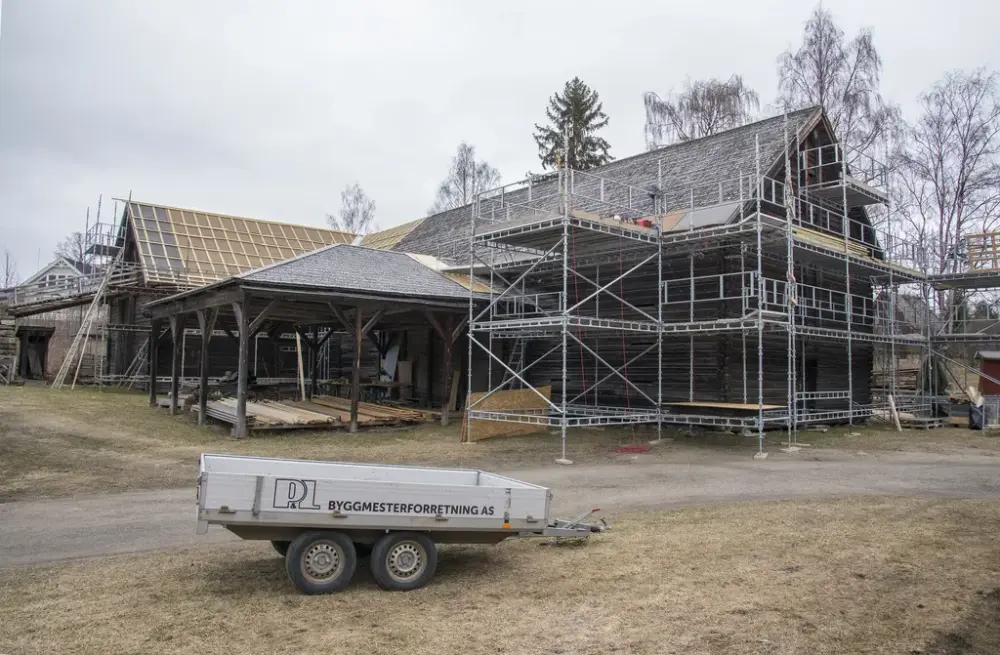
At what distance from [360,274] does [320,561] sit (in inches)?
528

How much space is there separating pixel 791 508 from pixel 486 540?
480 centimetres

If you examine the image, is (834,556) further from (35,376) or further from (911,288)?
(35,376)

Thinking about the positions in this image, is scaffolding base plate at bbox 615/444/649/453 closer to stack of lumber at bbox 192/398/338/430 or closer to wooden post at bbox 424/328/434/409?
stack of lumber at bbox 192/398/338/430

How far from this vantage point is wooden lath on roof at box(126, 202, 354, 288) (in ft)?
99.1

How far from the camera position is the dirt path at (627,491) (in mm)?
8508

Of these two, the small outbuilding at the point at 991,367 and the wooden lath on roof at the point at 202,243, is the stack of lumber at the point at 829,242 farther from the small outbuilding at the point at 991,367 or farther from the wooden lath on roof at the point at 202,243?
the wooden lath on roof at the point at 202,243

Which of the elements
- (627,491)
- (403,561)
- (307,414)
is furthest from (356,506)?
(307,414)

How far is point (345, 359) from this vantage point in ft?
105

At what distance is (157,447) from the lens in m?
15.5

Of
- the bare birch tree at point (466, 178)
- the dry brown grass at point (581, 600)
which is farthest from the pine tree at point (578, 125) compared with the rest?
the dry brown grass at point (581, 600)

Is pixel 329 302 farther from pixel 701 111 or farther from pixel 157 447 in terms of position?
pixel 701 111

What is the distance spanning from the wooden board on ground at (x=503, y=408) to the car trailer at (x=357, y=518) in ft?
35.4

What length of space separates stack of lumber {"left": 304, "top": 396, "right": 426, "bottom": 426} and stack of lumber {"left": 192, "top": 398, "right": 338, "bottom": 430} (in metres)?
0.61

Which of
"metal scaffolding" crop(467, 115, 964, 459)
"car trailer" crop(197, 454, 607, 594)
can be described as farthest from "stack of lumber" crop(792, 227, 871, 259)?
"car trailer" crop(197, 454, 607, 594)
